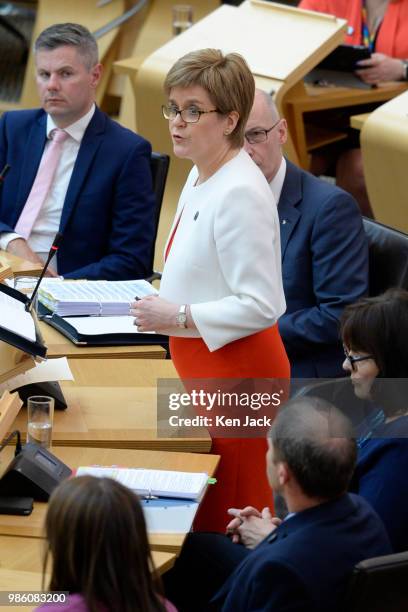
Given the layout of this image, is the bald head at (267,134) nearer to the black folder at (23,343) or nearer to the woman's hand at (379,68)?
the black folder at (23,343)

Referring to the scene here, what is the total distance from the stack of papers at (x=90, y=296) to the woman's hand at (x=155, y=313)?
1.87 feet

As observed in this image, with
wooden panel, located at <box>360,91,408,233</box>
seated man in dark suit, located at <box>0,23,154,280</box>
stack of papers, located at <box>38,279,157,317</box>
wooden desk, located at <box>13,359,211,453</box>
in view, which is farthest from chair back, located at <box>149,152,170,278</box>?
wooden desk, located at <box>13,359,211,453</box>

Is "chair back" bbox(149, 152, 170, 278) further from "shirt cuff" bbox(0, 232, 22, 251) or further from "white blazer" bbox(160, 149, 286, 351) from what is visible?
"white blazer" bbox(160, 149, 286, 351)

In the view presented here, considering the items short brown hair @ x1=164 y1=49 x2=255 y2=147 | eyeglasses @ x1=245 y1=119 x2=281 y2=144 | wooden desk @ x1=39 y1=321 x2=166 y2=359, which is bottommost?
wooden desk @ x1=39 y1=321 x2=166 y2=359

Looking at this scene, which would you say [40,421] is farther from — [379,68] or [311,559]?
[379,68]

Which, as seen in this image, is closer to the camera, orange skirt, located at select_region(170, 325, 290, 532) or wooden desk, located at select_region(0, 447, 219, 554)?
wooden desk, located at select_region(0, 447, 219, 554)

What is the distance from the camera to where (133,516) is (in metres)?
1.70

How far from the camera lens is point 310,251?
11.5 ft

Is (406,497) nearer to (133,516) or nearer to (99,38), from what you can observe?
(133,516)

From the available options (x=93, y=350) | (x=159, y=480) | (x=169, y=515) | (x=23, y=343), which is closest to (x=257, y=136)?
(x=93, y=350)

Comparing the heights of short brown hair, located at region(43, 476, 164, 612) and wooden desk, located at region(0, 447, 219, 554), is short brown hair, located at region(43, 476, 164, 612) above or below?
above

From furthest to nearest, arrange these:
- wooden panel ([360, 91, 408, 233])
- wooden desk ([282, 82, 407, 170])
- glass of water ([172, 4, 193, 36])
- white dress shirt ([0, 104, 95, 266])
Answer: glass of water ([172, 4, 193, 36])
wooden desk ([282, 82, 407, 170])
wooden panel ([360, 91, 408, 233])
white dress shirt ([0, 104, 95, 266])

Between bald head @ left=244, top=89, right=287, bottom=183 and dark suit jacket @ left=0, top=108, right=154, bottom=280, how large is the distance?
0.72 metres

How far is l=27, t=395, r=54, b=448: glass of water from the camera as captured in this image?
253 cm
